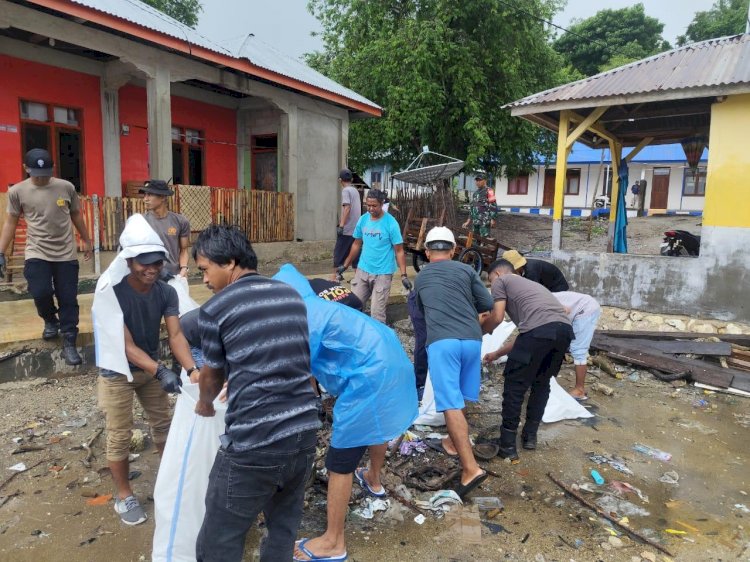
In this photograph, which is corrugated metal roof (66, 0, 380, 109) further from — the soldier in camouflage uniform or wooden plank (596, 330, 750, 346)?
wooden plank (596, 330, 750, 346)

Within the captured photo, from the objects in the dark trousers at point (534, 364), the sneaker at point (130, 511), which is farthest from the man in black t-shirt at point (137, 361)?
the dark trousers at point (534, 364)

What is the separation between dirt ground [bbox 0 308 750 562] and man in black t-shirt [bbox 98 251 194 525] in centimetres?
30

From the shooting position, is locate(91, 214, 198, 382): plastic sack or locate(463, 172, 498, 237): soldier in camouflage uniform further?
locate(463, 172, 498, 237): soldier in camouflage uniform

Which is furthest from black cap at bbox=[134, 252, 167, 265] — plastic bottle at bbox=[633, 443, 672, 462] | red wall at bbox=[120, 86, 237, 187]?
red wall at bbox=[120, 86, 237, 187]

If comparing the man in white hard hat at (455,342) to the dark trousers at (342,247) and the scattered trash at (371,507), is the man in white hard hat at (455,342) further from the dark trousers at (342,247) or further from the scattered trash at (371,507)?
the dark trousers at (342,247)

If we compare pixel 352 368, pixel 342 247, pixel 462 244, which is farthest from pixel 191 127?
A: pixel 352 368

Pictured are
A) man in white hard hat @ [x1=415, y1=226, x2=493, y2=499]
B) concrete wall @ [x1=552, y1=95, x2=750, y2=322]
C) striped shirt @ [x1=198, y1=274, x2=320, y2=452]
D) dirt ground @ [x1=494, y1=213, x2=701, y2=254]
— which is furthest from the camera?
dirt ground @ [x1=494, y1=213, x2=701, y2=254]

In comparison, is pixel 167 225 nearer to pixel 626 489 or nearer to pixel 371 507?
pixel 371 507

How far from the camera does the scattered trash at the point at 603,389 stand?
5508mm

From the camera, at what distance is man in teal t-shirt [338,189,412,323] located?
575 cm

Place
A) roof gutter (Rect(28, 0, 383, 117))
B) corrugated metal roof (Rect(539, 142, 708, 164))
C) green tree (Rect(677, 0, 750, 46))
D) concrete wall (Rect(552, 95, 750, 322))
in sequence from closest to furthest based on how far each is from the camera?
roof gutter (Rect(28, 0, 383, 117))
concrete wall (Rect(552, 95, 750, 322))
corrugated metal roof (Rect(539, 142, 708, 164))
green tree (Rect(677, 0, 750, 46))

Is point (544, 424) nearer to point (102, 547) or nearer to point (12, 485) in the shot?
point (102, 547)

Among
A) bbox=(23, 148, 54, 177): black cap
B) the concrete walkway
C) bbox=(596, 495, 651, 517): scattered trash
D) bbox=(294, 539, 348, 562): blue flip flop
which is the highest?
bbox=(23, 148, 54, 177): black cap

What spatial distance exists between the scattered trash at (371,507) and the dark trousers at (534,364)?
1273 mm
